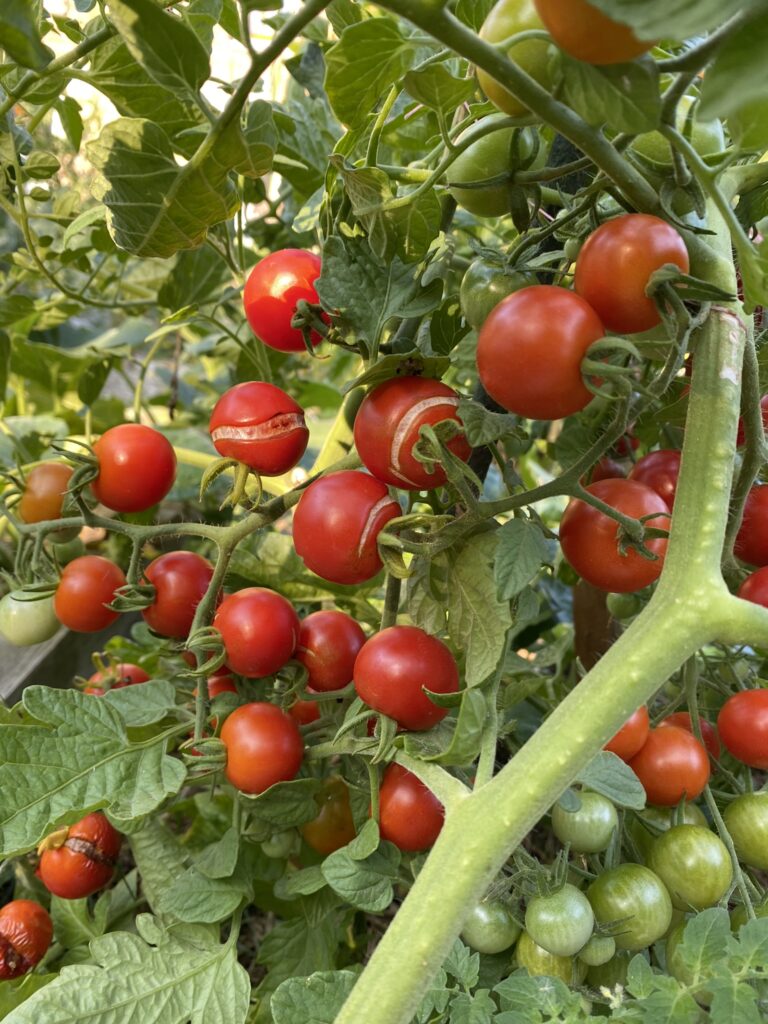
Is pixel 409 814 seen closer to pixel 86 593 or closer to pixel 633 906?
pixel 633 906

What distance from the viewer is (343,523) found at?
53 centimetres

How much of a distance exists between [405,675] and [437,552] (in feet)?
0.29

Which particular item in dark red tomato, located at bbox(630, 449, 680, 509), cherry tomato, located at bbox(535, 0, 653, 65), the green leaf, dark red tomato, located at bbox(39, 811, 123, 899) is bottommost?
dark red tomato, located at bbox(39, 811, 123, 899)

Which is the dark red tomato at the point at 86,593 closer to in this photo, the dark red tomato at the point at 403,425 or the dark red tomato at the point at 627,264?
the dark red tomato at the point at 403,425

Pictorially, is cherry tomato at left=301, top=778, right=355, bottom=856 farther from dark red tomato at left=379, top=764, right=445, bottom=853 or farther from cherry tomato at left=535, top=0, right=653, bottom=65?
cherry tomato at left=535, top=0, right=653, bottom=65

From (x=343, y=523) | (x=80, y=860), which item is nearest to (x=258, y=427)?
(x=343, y=523)

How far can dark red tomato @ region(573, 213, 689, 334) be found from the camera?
1.41 feet

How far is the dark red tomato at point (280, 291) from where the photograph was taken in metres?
0.60

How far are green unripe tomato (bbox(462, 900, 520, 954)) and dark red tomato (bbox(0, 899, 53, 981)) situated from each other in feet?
1.35

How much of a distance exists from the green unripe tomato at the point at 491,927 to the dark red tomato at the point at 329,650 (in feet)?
0.67

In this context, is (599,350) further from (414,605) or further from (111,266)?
(111,266)

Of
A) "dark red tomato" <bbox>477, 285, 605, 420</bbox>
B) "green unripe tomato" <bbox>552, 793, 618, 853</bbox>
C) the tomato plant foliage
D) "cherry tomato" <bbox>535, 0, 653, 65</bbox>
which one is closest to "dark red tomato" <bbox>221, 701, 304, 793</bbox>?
the tomato plant foliage

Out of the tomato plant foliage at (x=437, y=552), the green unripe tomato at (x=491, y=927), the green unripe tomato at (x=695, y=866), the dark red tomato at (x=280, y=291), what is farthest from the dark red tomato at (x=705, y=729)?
the dark red tomato at (x=280, y=291)

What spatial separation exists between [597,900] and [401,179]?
550 mm
